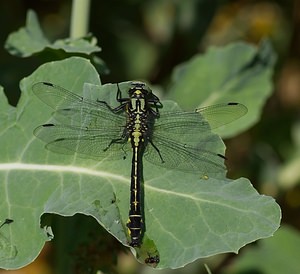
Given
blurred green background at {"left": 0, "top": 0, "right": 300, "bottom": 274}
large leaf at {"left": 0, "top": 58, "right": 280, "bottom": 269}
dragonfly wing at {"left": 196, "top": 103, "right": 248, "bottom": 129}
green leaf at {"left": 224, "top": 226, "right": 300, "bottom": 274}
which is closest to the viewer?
large leaf at {"left": 0, "top": 58, "right": 280, "bottom": 269}

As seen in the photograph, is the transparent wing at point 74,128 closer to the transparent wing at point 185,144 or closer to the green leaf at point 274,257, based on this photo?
the transparent wing at point 185,144

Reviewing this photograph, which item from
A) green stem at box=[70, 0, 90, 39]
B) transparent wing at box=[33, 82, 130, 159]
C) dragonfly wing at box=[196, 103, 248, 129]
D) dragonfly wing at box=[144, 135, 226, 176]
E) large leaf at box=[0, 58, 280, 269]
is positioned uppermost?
green stem at box=[70, 0, 90, 39]

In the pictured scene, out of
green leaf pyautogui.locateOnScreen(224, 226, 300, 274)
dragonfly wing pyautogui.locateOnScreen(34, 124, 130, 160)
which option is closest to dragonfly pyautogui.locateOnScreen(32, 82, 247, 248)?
dragonfly wing pyautogui.locateOnScreen(34, 124, 130, 160)

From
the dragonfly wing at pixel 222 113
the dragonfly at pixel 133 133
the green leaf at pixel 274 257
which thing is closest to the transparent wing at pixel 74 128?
the dragonfly at pixel 133 133

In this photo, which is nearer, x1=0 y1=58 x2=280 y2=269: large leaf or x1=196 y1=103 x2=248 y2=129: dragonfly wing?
x1=0 y1=58 x2=280 y2=269: large leaf

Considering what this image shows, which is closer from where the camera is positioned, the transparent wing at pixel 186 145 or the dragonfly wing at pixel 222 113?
the transparent wing at pixel 186 145

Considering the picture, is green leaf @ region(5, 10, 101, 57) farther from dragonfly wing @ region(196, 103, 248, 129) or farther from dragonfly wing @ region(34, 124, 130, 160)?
dragonfly wing @ region(196, 103, 248, 129)

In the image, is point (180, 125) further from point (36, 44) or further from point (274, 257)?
point (274, 257)

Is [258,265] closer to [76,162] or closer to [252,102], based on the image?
[252,102]
